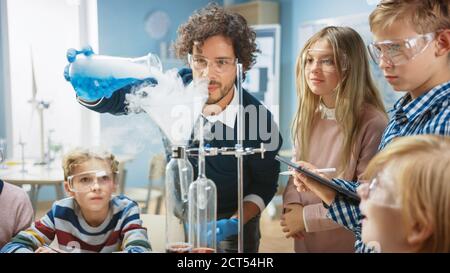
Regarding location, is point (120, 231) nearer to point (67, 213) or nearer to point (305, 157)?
point (67, 213)

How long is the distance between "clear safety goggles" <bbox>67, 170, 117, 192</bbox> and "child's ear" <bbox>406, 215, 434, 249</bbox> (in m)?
0.61

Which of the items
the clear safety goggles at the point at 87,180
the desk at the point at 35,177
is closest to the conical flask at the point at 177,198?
the clear safety goggles at the point at 87,180

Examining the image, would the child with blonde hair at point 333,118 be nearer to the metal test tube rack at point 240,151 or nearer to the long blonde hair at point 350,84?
the long blonde hair at point 350,84

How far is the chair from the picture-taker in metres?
1.06

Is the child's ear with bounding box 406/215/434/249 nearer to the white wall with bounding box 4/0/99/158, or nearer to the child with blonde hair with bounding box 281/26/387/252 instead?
the child with blonde hair with bounding box 281/26/387/252

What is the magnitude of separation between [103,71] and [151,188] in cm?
34

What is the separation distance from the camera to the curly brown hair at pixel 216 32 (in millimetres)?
1037

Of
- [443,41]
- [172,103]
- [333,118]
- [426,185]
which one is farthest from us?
[333,118]

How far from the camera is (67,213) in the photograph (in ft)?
3.21

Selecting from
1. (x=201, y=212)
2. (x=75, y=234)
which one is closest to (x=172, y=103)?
(x=201, y=212)

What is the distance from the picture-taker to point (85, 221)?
98 cm

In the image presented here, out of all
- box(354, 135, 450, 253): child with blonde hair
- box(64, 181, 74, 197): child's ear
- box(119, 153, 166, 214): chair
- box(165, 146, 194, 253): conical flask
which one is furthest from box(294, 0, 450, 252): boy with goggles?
box(64, 181, 74, 197): child's ear

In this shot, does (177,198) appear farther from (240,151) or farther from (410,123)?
(410,123)
